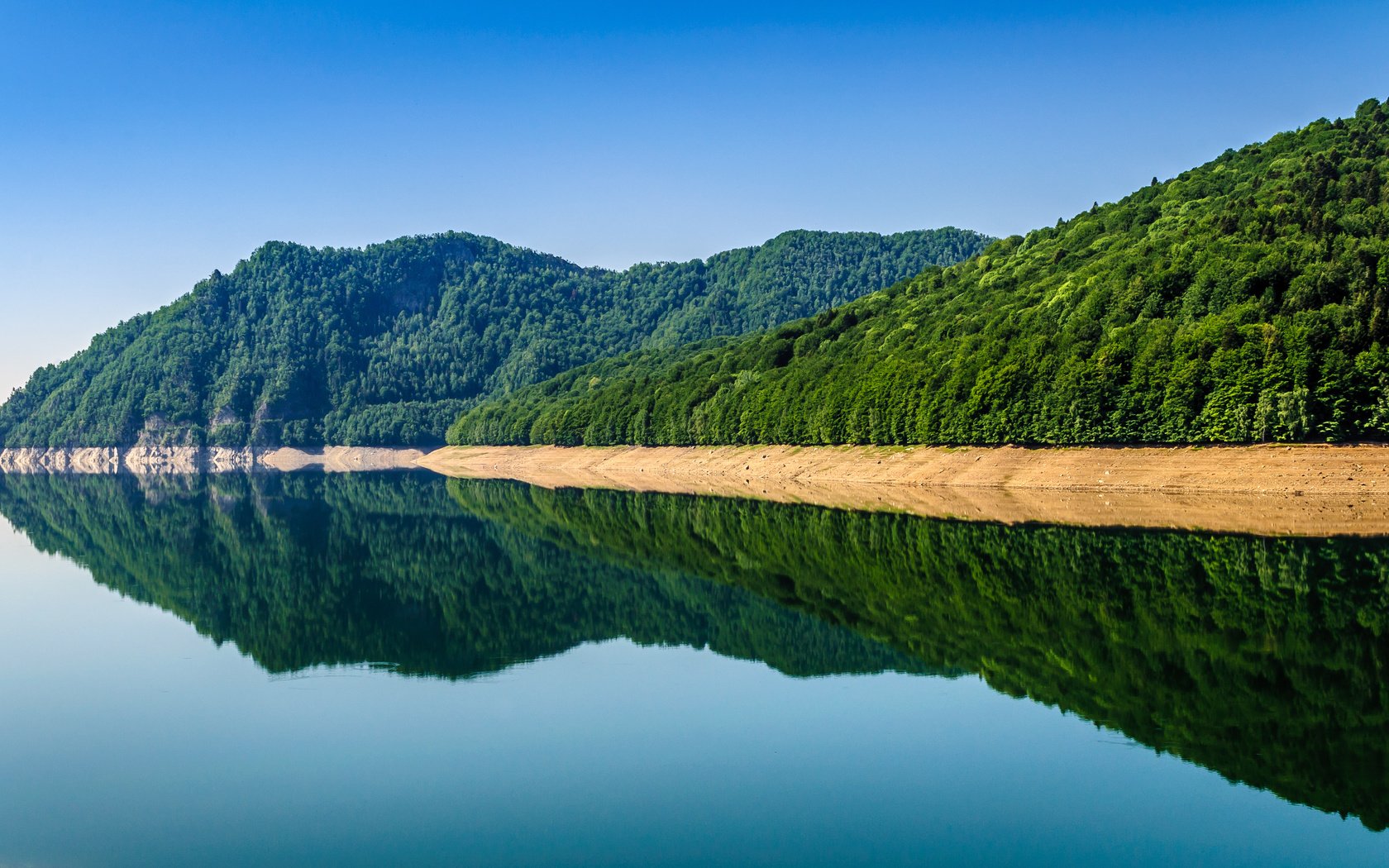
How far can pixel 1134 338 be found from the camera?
2849 inches

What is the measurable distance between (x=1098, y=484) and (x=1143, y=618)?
3948 centimetres

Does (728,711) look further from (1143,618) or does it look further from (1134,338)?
(1134,338)

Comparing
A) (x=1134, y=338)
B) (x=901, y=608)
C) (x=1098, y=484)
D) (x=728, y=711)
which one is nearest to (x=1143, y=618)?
(x=901, y=608)

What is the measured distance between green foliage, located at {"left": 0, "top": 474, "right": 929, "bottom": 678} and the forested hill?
36255mm

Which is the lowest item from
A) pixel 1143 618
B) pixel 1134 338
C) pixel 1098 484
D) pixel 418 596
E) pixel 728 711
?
Result: pixel 1098 484

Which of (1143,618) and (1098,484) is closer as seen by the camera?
→ (1143,618)

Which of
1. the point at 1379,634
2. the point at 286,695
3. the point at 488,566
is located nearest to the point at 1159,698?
the point at 1379,634

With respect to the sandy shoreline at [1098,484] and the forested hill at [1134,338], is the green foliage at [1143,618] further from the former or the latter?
the forested hill at [1134,338]

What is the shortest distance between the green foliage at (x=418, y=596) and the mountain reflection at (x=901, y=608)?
16 centimetres

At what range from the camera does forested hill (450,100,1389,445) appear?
5922cm

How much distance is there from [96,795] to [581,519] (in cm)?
4684

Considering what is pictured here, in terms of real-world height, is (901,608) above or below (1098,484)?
above

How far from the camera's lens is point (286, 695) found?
2378 cm

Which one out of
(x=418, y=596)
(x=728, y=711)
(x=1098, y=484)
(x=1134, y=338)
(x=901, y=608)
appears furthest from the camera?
(x=1134, y=338)
